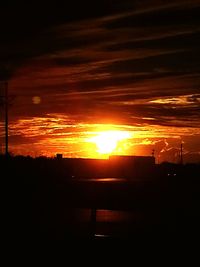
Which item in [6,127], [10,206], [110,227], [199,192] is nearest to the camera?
[199,192]

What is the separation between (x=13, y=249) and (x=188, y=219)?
4670 millimetres

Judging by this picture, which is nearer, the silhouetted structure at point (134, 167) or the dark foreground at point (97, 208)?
the dark foreground at point (97, 208)

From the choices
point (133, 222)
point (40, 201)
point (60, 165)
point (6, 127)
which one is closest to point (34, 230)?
point (40, 201)

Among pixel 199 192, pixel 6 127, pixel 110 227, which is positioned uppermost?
pixel 6 127

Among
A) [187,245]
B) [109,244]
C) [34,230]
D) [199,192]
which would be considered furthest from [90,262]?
[199,192]

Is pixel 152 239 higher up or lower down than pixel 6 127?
lower down

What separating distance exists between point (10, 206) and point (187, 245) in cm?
717

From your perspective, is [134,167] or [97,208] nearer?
[97,208]

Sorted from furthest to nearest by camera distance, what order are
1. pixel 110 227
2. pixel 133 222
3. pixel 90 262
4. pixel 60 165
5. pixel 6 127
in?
pixel 60 165
pixel 6 127
pixel 133 222
pixel 110 227
pixel 90 262

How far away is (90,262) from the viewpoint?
10070 millimetres

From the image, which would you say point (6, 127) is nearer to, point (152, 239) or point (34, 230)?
point (34, 230)

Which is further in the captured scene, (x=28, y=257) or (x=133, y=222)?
(x=133, y=222)

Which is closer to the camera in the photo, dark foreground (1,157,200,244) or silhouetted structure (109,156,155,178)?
dark foreground (1,157,200,244)

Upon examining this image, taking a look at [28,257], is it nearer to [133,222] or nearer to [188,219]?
[188,219]
